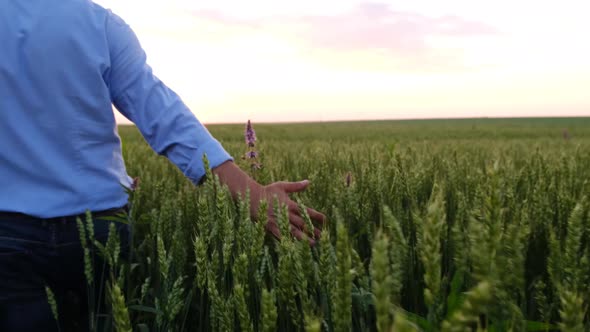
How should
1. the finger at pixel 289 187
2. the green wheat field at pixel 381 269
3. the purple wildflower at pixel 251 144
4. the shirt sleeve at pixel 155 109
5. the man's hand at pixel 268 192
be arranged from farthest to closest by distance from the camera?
the purple wildflower at pixel 251 144, the shirt sleeve at pixel 155 109, the finger at pixel 289 187, the man's hand at pixel 268 192, the green wheat field at pixel 381 269

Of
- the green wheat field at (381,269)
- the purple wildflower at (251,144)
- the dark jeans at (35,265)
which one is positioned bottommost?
the dark jeans at (35,265)

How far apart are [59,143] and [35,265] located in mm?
395

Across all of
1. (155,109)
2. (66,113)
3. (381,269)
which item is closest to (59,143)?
(66,113)

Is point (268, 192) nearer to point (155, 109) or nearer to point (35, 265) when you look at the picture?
point (155, 109)

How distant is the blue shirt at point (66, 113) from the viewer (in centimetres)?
160

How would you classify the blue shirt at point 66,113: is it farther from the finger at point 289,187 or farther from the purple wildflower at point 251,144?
the purple wildflower at point 251,144

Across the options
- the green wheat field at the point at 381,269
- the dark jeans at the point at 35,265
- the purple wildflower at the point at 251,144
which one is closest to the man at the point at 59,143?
the dark jeans at the point at 35,265

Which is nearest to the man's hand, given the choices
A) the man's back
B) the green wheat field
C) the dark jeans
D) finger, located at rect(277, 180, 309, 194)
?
finger, located at rect(277, 180, 309, 194)

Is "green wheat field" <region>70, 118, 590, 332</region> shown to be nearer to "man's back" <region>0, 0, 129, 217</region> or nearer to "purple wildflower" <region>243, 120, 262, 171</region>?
"purple wildflower" <region>243, 120, 262, 171</region>

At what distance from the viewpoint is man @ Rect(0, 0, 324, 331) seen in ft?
5.03

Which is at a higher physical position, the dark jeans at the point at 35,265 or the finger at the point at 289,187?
the finger at the point at 289,187

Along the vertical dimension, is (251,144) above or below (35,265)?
above

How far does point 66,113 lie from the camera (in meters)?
1.63

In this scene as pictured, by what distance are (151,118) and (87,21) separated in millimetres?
392
